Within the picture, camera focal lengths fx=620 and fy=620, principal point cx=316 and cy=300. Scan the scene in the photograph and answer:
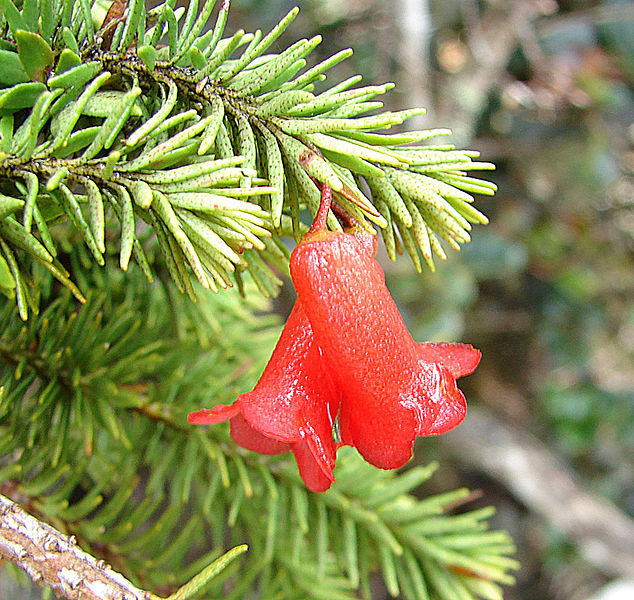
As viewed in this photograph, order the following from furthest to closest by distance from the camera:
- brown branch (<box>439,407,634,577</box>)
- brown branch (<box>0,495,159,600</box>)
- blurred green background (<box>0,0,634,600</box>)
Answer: blurred green background (<box>0,0,634,600</box>) → brown branch (<box>439,407,634,577</box>) → brown branch (<box>0,495,159,600</box>)

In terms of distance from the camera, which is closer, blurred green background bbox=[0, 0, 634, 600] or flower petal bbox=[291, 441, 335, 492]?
flower petal bbox=[291, 441, 335, 492]

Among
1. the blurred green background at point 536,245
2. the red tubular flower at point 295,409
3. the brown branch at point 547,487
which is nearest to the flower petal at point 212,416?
the red tubular flower at point 295,409

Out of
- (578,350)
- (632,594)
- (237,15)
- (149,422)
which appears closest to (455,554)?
(149,422)

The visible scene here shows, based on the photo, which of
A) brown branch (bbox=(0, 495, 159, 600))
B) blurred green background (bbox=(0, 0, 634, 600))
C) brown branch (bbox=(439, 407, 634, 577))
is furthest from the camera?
blurred green background (bbox=(0, 0, 634, 600))

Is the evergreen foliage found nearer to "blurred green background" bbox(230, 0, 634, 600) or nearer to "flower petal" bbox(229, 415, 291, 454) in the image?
"flower petal" bbox(229, 415, 291, 454)

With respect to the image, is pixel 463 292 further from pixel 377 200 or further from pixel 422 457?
pixel 377 200

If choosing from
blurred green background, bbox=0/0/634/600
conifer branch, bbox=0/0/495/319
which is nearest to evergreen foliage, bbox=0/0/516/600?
conifer branch, bbox=0/0/495/319

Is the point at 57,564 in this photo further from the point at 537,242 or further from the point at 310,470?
the point at 537,242

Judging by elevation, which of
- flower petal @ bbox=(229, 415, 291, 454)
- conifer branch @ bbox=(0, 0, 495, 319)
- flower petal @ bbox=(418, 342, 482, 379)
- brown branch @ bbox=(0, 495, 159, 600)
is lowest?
flower petal @ bbox=(418, 342, 482, 379)

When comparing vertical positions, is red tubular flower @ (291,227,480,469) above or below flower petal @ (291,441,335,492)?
above
